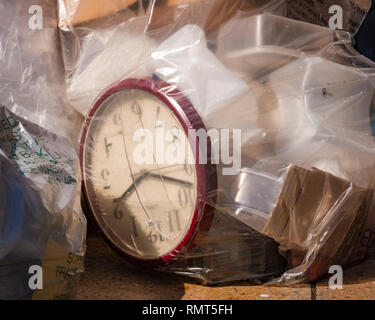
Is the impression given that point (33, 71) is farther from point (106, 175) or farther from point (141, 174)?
point (141, 174)

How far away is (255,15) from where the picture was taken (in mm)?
1846

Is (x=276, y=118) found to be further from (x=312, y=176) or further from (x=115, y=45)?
(x=115, y=45)

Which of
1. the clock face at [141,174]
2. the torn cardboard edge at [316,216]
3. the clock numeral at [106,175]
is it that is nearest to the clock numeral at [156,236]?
the clock face at [141,174]

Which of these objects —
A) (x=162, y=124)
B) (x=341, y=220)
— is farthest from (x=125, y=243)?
(x=341, y=220)

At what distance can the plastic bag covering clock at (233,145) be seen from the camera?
1.70m

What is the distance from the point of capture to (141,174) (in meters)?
1.83

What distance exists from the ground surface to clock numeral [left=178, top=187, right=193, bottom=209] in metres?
0.26

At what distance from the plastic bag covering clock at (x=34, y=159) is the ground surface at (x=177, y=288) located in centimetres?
19

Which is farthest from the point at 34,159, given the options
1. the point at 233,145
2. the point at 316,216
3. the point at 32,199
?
the point at 316,216

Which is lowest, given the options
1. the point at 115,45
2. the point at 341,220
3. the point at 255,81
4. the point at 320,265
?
the point at 320,265

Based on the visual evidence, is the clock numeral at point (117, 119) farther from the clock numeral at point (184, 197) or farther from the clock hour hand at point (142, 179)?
the clock numeral at point (184, 197)

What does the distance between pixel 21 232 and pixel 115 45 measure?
31.6 inches

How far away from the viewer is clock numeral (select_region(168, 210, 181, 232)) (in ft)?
5.76

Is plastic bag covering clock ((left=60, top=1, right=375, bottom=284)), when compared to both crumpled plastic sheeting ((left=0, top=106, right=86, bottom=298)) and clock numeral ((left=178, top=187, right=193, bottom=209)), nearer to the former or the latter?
clock numeral ((left=178, top=187, right=193, bottom=209))
